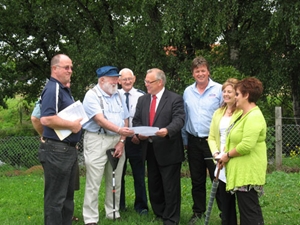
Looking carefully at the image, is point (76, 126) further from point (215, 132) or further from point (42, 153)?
point (215, 132)

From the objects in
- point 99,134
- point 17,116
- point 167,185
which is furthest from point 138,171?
point 17,116

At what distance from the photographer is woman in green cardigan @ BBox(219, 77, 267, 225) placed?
4211 millimetres

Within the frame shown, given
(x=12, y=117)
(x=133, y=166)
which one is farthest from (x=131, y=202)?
(x=12, y=117)

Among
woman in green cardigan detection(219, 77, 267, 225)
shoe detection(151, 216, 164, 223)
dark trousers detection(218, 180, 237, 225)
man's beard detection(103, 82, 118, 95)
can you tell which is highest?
man's beard detection(103, 82, 118, 95)

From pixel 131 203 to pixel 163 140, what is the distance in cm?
180

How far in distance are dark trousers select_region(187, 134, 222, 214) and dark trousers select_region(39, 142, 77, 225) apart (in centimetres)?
150

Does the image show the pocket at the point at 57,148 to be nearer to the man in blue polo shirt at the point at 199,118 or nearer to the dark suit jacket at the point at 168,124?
the dark suit jacket at the point at 168,124

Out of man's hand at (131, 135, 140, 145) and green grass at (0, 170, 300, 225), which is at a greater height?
man's hand at (131, 135, 140, 145)

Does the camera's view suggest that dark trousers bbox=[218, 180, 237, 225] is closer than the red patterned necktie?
Yes

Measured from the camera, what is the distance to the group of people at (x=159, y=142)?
4.28m

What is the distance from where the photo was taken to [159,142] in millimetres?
5250

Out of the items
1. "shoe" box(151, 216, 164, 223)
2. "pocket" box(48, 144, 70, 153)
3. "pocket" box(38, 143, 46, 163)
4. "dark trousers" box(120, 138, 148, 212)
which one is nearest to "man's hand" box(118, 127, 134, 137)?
"dark trousers" box(120, 138, 148, 212)

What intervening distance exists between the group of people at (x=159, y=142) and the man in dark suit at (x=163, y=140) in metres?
0.01

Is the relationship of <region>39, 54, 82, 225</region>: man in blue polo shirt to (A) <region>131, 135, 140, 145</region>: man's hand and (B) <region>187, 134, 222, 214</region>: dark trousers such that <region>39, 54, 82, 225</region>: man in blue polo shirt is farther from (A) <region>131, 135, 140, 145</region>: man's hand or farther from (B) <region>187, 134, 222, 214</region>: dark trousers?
(B) <region>187, 134, 222, 214</region>: dark trousers
